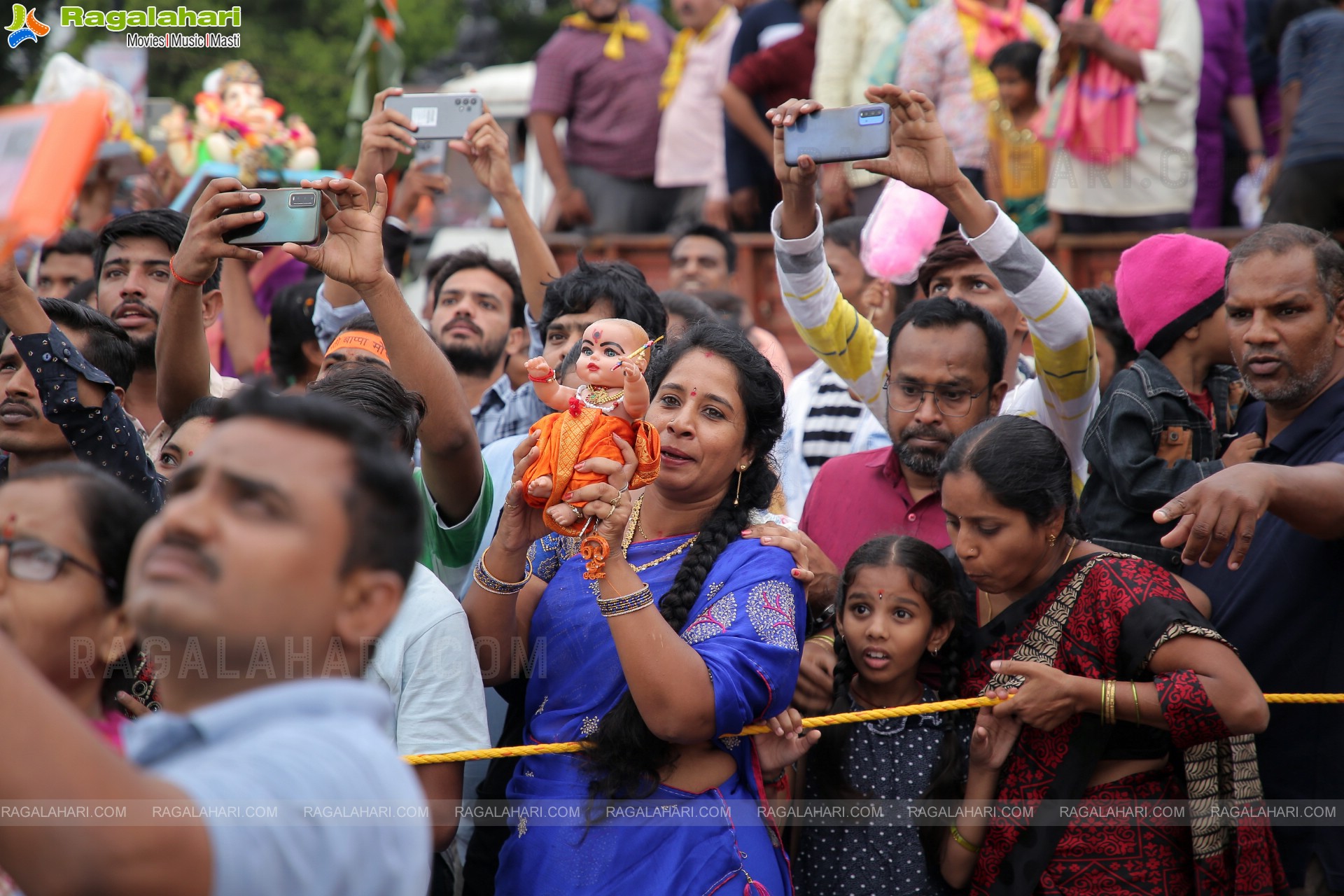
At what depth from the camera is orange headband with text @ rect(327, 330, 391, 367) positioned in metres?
3.89

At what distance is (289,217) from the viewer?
301 cm

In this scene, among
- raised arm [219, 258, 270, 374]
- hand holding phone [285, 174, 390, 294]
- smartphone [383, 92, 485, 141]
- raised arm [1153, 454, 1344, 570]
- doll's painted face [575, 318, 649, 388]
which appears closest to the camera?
doll's painted face [575, 318, 649, 388]

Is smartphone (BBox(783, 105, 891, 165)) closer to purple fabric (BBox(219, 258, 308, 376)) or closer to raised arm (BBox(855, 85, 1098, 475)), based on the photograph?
raised arm (BBox(855, 85, 1098, 475))

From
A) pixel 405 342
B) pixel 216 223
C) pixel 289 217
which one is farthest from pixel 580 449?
pixel 216 223

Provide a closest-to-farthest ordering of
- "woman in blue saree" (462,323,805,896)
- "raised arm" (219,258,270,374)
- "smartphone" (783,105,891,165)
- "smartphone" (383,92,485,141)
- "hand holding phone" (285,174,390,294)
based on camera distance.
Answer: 1. "woman in blue saree" (462,323,805,896)
2. "hand holding phone" (285,174,390,294)
3. "smartphone" (783,105,891,165)
4. "smartphone" (383,92,485,141)
5. "raised arm" (219,258,270,374)

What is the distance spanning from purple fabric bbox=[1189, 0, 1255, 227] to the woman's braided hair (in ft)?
16.0

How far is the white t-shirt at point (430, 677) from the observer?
2.73 metres

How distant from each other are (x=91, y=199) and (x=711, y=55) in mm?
3948

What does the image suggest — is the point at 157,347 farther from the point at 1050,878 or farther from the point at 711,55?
the point at 711,55

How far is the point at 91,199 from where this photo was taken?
711cm

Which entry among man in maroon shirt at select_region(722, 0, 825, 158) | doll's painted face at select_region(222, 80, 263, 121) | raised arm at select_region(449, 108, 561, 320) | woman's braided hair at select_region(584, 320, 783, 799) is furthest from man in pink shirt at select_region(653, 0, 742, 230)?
woman's braided hair at select_region(584, 320, 783, 799)

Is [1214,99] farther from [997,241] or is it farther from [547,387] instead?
[547,387]

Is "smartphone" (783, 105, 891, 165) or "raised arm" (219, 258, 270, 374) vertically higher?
"smartphone" (783, 105, 891, 165)

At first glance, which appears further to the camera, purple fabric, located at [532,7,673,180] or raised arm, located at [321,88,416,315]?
purple fabric, located at [532,7,673,180]
